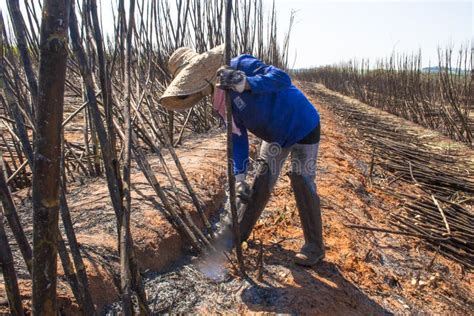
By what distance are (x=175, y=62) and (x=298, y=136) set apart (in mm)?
653

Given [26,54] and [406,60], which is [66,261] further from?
[406,60]

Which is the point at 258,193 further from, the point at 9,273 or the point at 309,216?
the point at 9,273

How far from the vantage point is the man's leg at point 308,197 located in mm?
1915

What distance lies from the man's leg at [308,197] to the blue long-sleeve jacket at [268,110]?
85mm

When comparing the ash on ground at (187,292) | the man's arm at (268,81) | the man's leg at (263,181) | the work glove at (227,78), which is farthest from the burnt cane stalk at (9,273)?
the man's leg at (263,181)

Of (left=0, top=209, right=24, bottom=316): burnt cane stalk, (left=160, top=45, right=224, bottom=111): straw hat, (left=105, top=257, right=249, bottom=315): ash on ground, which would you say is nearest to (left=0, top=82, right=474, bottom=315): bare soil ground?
(left=105, top=257, right=249, bottom=315): ash on ground

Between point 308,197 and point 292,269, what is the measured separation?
1.23 feet

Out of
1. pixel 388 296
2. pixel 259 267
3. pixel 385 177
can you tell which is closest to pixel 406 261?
pixel 388 296

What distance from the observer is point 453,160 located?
14.6 feet

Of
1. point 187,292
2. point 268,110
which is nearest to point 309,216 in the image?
point 268,110

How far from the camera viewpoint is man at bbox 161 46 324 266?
64.1 inches

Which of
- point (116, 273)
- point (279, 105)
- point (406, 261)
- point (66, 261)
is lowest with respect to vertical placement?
point (406, 261)

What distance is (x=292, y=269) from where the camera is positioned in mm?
1992

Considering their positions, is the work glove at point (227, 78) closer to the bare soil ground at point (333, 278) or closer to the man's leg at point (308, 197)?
the man's leg at point (308, 197)
